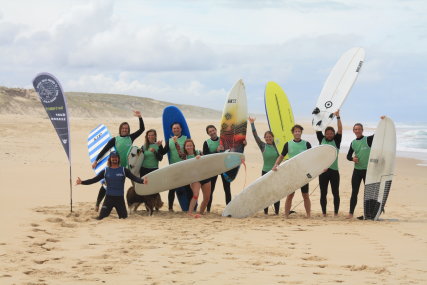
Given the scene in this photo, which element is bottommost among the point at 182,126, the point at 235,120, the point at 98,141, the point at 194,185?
the point at 194,185

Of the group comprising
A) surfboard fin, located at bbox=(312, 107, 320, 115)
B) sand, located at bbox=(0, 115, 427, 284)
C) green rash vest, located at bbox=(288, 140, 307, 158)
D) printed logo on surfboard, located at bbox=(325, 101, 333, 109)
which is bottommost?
sand, located at bbox=(0, 115, 427, 284)

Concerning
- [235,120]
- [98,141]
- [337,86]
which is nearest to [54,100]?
[98,141]

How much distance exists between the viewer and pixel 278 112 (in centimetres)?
879

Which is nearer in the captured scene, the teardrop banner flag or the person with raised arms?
the person with raised arms

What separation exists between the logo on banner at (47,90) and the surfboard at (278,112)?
10.2ft

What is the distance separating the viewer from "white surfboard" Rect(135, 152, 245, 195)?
22.6ft

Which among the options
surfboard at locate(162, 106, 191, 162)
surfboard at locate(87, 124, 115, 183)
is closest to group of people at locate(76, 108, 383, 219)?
surfboard at locate(162, 106, 191, 162)

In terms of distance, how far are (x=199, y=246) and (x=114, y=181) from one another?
1.84m

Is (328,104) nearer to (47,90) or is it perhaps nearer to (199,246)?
(47,90)

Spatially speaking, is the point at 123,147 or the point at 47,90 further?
the point at 47,90

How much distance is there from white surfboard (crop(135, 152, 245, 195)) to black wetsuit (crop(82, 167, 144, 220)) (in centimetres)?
25

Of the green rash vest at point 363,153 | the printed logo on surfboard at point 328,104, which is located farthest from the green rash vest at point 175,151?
the printed logo on surfboard at point 328,104

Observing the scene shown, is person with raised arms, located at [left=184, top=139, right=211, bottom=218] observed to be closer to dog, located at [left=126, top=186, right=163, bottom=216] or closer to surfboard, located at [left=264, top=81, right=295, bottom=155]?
dog, located at [left=126, top=186, right=163, bottom=216]

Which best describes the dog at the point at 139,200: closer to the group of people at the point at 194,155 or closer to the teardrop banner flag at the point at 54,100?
the group of people at the point at 194,155
